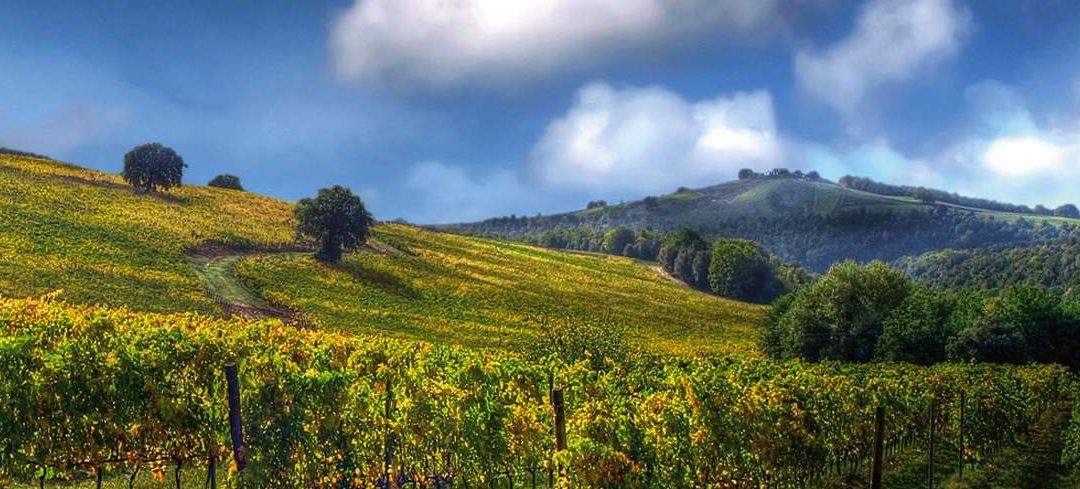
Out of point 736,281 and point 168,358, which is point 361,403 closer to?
point 168,358

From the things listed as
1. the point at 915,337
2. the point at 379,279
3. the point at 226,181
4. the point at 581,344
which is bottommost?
the point at 915,337

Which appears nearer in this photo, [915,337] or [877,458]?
[877,458]

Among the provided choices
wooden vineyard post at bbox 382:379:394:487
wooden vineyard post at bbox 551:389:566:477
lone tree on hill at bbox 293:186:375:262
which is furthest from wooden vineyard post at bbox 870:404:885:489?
lone tree on hill at bbox 293:186:375:262

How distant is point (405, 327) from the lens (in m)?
59.0

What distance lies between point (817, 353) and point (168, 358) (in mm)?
68080

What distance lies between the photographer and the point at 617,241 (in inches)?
7653

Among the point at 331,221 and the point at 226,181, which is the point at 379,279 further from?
the point at 226,181

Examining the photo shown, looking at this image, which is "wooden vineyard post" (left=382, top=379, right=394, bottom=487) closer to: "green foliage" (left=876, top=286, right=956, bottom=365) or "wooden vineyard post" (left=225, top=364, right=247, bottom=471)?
"wooden vineyard post" (left=225, top=364, right=247, bottom=471)

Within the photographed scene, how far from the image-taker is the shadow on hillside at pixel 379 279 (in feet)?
234

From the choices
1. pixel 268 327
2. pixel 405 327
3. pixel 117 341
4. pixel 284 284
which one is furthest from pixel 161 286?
pixel 117 341

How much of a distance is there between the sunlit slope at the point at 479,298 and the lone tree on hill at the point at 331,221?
7.28ft

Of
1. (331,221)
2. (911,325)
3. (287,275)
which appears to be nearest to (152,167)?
(331,221)

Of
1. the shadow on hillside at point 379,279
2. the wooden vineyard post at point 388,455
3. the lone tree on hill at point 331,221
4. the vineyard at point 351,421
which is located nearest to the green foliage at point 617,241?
the shadow on hillside at point 379,279

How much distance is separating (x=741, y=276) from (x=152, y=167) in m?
96.7
